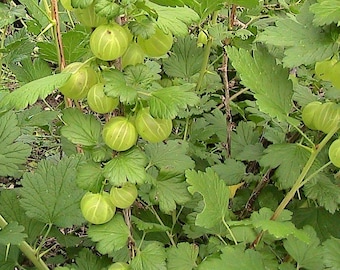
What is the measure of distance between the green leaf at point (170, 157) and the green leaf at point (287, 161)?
0.18 metres

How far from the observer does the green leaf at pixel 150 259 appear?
0.98m

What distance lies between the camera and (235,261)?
0.97 meters

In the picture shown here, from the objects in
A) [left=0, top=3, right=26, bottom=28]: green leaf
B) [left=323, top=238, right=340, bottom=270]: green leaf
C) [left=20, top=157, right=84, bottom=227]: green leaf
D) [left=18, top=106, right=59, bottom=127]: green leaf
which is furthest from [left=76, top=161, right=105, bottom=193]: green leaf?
[left=0, top=3, right=26, bottom=28]: green leaf

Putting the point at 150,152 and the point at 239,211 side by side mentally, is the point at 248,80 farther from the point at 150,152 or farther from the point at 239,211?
the point at 239,211

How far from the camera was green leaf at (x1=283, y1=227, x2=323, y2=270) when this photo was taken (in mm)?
1062

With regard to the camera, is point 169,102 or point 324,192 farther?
point 324,192

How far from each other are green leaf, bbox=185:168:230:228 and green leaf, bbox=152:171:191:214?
2.2 inches

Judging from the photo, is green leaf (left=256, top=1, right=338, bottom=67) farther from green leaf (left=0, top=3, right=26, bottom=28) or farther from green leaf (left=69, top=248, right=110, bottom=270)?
green leaf (left=0, top=3, right=26, bottom=28)

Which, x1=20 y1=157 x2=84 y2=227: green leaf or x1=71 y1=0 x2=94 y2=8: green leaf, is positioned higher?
x1=71 y1=0 x2=94 y2=8: green leaf

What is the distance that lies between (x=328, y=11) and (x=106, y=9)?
40 cm

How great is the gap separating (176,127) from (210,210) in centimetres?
54

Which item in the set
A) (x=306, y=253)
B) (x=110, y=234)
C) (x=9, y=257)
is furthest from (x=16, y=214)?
(x=306, y=253)

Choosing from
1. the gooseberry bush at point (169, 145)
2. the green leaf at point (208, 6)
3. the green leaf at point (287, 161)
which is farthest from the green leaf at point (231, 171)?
the green leaf at point (208, 6)

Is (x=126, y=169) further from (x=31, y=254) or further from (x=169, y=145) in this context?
(x=31, y=254)
